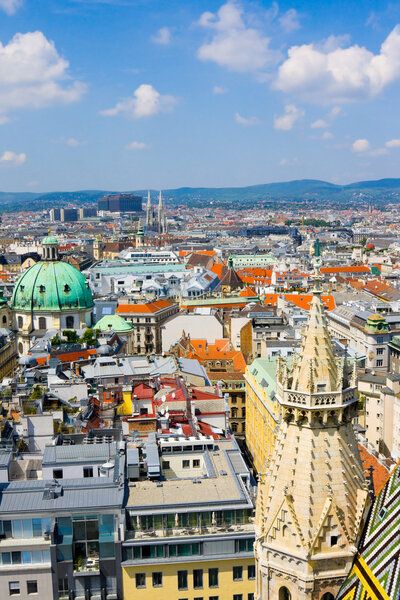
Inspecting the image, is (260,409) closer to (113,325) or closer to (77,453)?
(77,453)

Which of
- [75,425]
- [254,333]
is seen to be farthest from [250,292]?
[75,425]

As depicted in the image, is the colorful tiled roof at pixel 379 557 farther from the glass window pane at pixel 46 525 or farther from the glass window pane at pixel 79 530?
the glass window pane at pixel 46 525

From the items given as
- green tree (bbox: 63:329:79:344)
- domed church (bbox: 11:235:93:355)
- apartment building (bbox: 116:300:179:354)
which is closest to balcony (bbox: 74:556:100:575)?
green tree (bbox: 63:329:79:344)

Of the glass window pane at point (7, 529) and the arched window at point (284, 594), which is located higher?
the arched window at point (284, 594)

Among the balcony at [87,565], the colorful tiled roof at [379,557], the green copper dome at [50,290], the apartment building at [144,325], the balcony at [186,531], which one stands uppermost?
the colorful tiled roof at [379,557]

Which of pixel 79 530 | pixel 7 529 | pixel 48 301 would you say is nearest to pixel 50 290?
pixel 48 301

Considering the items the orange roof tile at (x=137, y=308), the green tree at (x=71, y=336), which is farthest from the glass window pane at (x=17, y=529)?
the orange roof tile at (x=137, y=308)

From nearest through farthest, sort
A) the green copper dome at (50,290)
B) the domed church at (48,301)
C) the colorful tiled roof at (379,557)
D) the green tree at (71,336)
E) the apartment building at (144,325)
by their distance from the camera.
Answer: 1. the colorful tiled roof at (379,557)
2. the green tree at (71,336)
3. the domed church at (48,301)
4. the green copper dome at (50,290)
5. the apartment building at (144,325)
